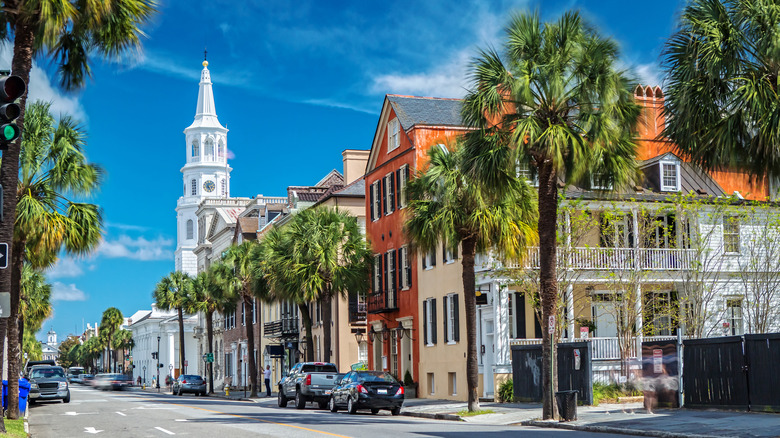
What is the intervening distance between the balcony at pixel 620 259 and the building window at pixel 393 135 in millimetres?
11187

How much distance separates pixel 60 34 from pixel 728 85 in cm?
1368

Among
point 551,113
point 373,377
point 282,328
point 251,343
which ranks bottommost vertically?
point 373,377

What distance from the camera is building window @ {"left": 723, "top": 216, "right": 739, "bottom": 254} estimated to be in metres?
36.0

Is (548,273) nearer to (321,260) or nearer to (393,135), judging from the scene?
(321,260)

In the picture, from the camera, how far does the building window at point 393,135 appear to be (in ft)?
142

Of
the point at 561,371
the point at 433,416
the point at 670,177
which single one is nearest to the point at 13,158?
the point at 433,416

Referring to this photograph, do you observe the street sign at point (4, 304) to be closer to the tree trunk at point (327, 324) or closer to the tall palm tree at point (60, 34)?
the tall palm tree at point (60, 34)

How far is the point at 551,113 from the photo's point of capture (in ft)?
77.6

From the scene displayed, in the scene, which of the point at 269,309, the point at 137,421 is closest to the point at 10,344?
the point at 137,421

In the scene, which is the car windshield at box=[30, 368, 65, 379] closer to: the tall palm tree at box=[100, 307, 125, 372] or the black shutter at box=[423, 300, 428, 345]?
the black shutter at box=[423, 300, 428, 345]

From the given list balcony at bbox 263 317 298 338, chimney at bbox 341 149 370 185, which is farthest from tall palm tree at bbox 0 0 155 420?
balcony at bbox 263 317 298 338

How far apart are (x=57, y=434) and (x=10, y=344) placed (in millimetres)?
6035

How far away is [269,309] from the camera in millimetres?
68500

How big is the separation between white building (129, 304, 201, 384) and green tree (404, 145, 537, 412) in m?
86.0
